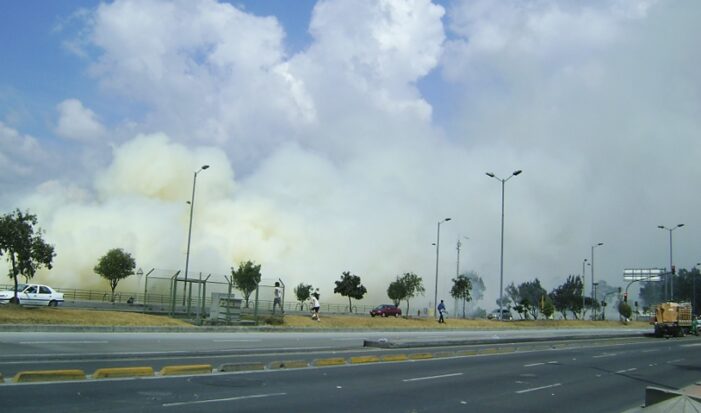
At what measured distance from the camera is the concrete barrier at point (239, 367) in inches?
652

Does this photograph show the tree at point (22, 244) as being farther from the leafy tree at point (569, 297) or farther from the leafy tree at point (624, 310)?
the leafy tree at point (569, 297)

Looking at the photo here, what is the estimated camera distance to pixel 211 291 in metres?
35.4

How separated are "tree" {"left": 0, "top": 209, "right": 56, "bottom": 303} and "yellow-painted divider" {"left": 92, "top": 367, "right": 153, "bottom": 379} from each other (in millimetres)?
20777

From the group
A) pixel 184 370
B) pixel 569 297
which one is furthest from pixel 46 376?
pixel 569 297

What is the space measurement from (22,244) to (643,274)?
239ft

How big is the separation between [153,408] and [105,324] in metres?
19.9

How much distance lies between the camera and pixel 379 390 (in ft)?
47.8

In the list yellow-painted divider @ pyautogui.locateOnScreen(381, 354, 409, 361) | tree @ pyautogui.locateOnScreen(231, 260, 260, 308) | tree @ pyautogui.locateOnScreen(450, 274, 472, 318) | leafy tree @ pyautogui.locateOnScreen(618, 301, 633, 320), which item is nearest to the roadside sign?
leafy tree @ pyautogui.locateOnScreen(618, 301, 633, 320)

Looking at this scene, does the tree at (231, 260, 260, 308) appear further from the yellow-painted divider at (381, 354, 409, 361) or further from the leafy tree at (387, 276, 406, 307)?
the yellow-painted divider at (381, 354, 409, 361)

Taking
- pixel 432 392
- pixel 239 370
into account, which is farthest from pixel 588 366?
pixel 239 370

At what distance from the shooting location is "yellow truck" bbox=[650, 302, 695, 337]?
52.7 metres

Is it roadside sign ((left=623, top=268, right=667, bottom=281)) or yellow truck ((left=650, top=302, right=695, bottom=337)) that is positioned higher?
roadside sign ((left=623, top=268, right=667, bottom=281))

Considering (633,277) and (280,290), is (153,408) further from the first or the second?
(633,277)

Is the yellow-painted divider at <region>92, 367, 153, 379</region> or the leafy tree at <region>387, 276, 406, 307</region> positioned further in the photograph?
the leafy tree at <region>387, 276, 406, 307</region>
